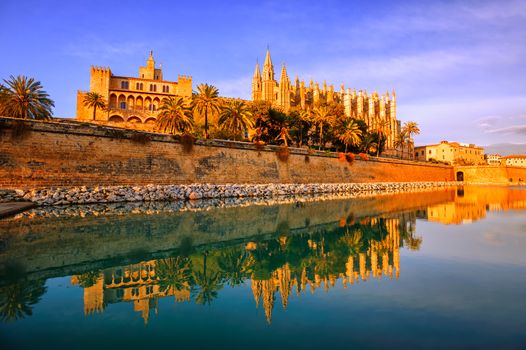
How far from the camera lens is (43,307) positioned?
489 cm

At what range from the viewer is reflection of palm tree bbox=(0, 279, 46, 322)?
4621 mm

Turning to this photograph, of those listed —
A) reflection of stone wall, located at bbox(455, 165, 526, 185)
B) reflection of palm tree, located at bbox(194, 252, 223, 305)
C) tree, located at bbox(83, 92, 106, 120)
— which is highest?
tree, located at bbox(83, 92, 106, 120)

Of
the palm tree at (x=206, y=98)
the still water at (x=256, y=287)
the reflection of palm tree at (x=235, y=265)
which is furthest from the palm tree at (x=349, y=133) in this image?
the reflection of palm tree at (x=235, y=265)

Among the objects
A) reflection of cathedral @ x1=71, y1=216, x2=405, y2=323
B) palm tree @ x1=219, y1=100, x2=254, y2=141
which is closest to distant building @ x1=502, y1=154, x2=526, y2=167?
palm tree @ x1=219, y1=100, x2=254, y2=141

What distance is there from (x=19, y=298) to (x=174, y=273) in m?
2.52

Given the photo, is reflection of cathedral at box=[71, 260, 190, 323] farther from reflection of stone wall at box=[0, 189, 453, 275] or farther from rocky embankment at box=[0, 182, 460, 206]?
rocky embankment at box=[0, 182, 460, 206]

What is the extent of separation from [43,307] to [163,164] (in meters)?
18.2

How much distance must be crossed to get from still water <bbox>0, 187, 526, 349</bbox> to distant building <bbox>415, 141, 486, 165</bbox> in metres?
86.7

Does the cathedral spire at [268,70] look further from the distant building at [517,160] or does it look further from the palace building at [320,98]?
the distant building at [517,160]

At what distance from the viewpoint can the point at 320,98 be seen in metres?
78.4

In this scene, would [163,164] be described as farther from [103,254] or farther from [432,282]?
[432,282]

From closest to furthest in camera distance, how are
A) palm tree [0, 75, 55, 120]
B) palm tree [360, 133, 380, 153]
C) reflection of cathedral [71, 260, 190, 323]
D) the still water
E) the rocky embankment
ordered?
the still water, reflection of cathedral [71, 260, 190, 323], the rocky embankment, palm tree [0, 75, 55, 120], palm tree [360, 133, 380, 153]

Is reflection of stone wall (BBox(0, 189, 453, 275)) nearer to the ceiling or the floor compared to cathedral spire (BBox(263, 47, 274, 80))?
nearer to the floor

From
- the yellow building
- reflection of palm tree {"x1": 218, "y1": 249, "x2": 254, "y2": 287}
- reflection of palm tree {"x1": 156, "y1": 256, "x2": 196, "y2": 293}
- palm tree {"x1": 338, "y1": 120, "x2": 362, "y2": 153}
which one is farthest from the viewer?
the yellow building
